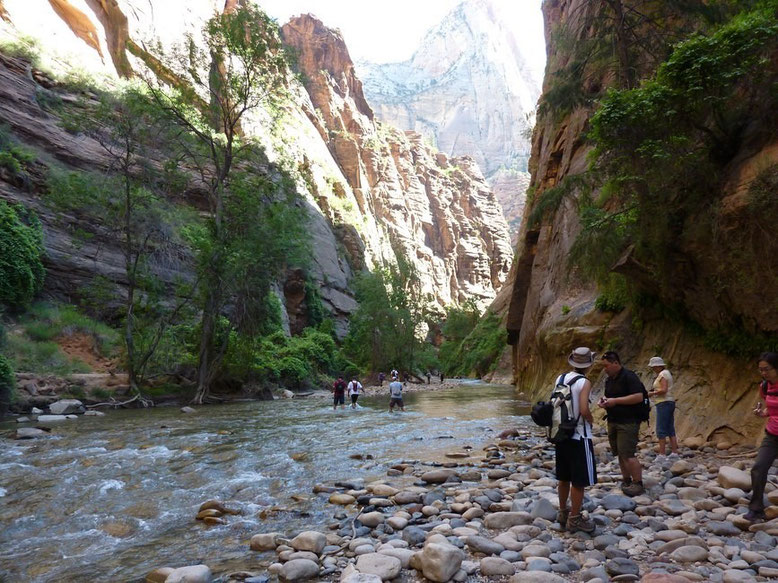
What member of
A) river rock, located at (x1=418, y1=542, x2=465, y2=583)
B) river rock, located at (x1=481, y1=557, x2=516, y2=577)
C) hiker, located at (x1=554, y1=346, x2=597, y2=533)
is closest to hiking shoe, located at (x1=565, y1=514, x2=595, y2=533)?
hiker, located at (x1=554, y1=346, x2=597, y2=533)

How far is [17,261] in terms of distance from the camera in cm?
1919

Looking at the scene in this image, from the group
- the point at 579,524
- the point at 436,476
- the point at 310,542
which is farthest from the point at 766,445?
the point at 310,542

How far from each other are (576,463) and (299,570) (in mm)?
2597

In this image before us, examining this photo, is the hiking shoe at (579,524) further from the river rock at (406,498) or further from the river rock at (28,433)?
the river rock at (28,433)

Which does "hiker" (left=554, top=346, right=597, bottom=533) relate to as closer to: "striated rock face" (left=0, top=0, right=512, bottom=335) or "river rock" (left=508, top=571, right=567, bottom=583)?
"river rock" (left=508, top=571, right=567, bottom=583)

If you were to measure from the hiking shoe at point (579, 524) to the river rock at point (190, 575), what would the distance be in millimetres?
3117

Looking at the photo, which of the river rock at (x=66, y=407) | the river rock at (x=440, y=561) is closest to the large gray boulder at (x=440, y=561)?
the river rock at (x=440, y=561)

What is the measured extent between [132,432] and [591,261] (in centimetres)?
1163

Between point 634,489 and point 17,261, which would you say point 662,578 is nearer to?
point 634,489

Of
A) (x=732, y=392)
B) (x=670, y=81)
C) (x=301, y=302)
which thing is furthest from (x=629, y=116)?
(x=301, y=302)

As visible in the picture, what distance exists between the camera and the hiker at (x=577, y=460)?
4293 mm

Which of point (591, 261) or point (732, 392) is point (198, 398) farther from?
point (732, 392)

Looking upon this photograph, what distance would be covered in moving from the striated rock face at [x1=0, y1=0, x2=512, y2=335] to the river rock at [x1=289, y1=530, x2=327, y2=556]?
23.2 metres

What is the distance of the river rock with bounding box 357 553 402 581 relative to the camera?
11.6ft
